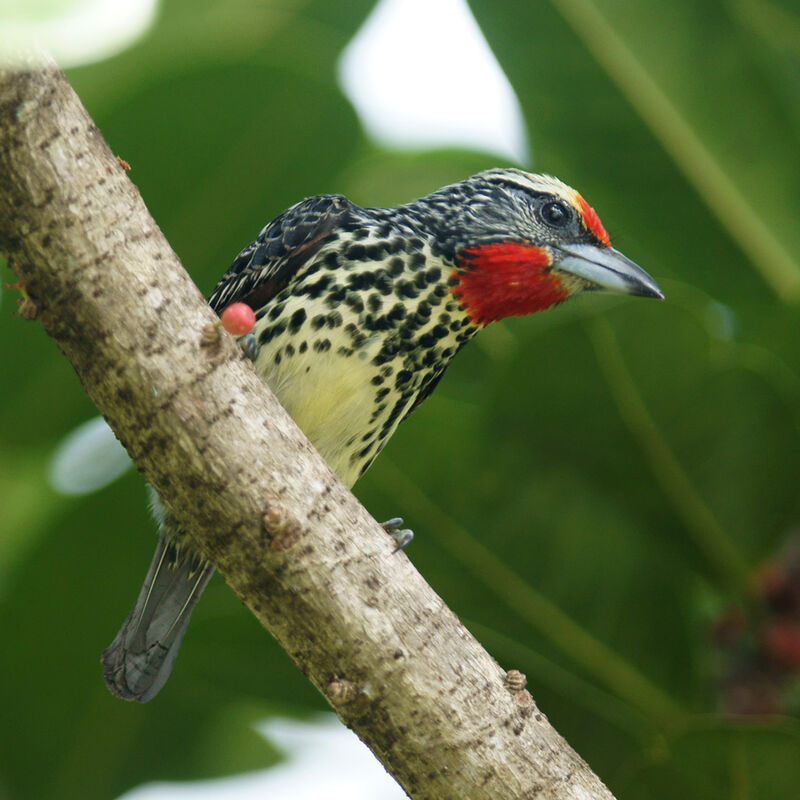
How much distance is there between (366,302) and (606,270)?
53 centimetres

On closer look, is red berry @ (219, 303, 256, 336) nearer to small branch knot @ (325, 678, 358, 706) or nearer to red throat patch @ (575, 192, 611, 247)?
small branch knot @ (325, 678, 358, 706)

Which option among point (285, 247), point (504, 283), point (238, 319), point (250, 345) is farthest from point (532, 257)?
point (238, 319)

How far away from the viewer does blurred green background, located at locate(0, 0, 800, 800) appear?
94.3 inches

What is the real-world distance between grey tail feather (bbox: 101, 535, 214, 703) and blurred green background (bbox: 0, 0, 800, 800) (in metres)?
0.17

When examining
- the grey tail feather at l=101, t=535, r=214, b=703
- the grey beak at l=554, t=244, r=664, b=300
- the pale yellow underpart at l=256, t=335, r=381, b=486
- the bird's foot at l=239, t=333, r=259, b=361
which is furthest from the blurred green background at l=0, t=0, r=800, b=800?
the bird's foot at l=239, t=333, r=259, b=361

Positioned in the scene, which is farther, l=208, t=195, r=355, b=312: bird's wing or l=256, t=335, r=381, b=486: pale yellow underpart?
l=208, t=195, r=355, b=312: bird's wing

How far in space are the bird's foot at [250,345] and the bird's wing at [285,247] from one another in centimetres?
17

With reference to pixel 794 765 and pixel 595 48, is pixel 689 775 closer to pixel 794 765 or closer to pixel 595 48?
pixel 794 765

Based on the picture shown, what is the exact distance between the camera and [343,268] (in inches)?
94.7

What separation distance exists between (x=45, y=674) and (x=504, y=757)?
1993mm

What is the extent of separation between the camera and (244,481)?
5.17ft

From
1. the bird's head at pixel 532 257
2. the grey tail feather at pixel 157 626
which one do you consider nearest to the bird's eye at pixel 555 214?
the bird's head at pixel 532 257

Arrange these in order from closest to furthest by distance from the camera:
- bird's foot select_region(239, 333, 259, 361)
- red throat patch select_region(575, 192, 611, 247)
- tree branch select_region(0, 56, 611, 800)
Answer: tree branch select_region(0, 56, 611, 800), bird's foot select_region(239, 333, 259, 361), red throat patch select_region(575, 192, 611, 247)

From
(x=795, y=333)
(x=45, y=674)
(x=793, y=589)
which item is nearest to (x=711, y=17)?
(x=795, y=333)
